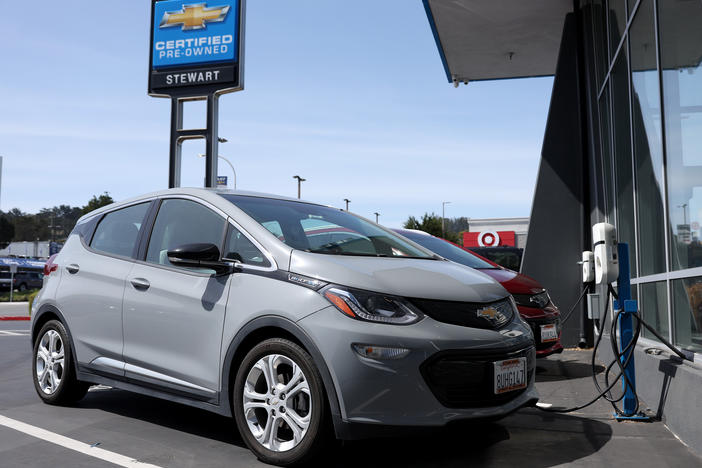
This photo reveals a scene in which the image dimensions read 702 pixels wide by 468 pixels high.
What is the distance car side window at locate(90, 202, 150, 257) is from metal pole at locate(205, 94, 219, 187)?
8047mm

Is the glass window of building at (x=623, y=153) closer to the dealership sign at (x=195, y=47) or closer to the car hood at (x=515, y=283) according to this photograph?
the car hood at (x=515, y=283)

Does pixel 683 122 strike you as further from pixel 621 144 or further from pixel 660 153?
pixel 621 144

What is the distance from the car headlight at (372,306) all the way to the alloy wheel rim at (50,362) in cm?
282

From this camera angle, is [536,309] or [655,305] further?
[536,309]

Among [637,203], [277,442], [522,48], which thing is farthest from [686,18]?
[522,48]

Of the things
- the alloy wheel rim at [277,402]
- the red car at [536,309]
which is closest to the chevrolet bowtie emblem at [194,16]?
the red car at [536,309]

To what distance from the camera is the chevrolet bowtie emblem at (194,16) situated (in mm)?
14438

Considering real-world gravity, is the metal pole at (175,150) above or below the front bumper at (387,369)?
above

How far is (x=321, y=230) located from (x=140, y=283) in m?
1.29

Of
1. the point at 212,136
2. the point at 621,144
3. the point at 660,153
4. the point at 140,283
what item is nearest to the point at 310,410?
the point at 140,283

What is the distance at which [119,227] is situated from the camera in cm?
516

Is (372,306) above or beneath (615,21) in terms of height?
beneath

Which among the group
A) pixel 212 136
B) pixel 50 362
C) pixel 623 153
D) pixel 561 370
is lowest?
pixel 561 370

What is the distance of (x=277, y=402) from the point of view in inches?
143
